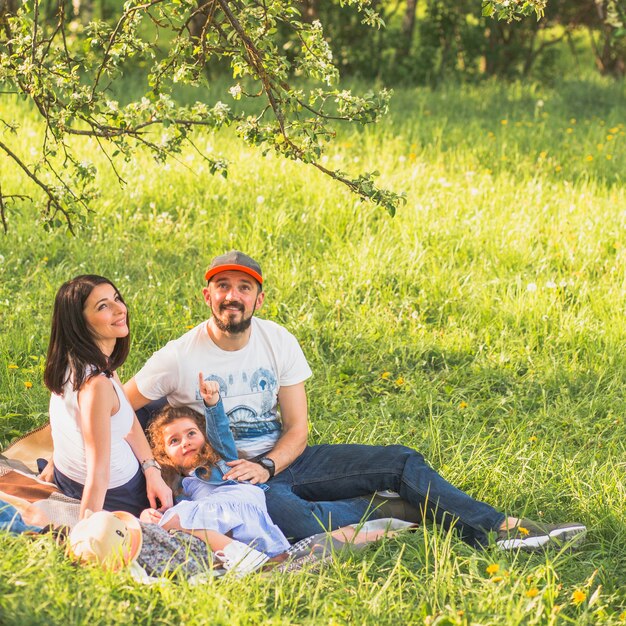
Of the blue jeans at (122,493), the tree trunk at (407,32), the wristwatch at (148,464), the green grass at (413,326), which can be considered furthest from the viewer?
the tree trunk at (407,32)

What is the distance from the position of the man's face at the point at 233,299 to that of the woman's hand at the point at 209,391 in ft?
1.03

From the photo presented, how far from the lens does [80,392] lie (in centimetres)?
367

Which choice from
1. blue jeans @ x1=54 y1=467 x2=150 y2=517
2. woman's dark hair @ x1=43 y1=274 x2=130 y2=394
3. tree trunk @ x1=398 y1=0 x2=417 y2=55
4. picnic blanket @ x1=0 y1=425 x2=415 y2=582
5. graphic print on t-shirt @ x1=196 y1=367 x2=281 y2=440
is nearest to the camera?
picnic blanket @ x1=0 y1=425 x2=415 y2=582

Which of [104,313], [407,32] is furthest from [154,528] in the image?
[407,32]

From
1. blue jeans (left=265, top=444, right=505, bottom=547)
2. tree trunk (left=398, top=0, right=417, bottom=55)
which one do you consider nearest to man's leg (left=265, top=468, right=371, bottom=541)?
blue jeans (left=265, top=444, right=505, bottom=547)

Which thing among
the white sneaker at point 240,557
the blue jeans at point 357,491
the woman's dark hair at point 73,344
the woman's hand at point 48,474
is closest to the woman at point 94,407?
the woman's dark hair at point 73,344

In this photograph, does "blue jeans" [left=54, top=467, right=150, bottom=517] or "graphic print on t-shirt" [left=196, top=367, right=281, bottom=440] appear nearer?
"blue jeans" [left=54, top=467, right=150, bottom=517]

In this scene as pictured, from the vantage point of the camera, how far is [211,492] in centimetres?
386

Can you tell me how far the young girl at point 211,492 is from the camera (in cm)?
360

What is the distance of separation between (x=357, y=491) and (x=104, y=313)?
1302mm

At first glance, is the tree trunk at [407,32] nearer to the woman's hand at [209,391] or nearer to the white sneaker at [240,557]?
the woman's hand at [209,391]

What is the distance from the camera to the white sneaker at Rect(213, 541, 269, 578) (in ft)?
11.3

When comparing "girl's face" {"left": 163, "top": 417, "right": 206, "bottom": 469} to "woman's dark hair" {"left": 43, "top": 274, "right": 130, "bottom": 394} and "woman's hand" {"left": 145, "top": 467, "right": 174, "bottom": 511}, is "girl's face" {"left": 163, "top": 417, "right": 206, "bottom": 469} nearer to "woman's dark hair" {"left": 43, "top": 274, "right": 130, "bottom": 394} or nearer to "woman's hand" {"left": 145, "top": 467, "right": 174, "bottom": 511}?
"woman's hand" {"left": 145, "top": 467, "right": 174, "bottom": 511}

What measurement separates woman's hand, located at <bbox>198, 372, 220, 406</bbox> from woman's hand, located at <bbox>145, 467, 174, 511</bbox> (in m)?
0.37
